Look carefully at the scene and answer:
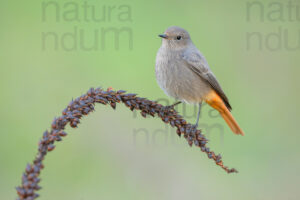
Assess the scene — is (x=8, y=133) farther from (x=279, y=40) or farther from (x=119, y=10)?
(x=279, y=40)

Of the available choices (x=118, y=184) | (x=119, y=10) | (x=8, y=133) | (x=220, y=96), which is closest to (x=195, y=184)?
(x=118, y=184)

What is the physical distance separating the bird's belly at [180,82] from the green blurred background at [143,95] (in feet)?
3.75

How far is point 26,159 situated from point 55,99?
0.99 metres

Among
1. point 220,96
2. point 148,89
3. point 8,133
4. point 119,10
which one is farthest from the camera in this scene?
point 119,10

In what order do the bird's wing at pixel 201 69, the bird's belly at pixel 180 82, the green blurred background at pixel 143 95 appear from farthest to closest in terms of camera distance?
the green blurred background at pixel 143 95 → the bird's wing at pixel 201 69 → the bird's belly at pixel 180 82

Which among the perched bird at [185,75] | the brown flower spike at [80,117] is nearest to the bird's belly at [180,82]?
the perched bird at [185,75]

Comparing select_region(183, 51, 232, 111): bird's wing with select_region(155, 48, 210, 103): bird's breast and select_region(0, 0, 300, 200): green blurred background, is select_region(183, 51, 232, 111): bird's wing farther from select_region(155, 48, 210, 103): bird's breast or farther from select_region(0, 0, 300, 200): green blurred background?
select_region(0, 0, 300, 200): green blurred background

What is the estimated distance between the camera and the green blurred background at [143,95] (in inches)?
231

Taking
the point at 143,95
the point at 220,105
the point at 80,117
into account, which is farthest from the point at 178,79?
the point at 80,117

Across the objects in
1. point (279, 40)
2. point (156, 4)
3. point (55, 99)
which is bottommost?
point (55, 99)

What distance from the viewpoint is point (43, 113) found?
20.7ft

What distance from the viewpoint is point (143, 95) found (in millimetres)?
6652

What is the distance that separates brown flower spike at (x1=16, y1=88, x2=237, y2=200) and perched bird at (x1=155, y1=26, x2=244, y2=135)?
60.3 inches

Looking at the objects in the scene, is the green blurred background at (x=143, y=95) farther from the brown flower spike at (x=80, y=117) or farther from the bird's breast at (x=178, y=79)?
the brown flower spike at (x=80, y=117)
